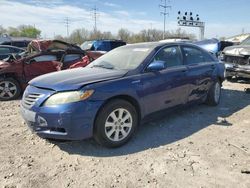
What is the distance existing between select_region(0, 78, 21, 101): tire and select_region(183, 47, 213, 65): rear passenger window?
4.75 metres

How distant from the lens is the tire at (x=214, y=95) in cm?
662

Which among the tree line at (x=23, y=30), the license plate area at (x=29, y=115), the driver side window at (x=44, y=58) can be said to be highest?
the tree line at (x=23, y=30)

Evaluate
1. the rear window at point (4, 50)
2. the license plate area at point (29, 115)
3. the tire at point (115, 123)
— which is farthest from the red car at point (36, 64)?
the tire at point (115, 123)

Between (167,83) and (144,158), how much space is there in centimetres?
155

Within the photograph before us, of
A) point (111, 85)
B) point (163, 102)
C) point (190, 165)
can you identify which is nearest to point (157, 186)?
point (190, 165)

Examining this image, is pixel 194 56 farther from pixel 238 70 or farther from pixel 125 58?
pixel 238 70

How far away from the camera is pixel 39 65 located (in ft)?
27.7

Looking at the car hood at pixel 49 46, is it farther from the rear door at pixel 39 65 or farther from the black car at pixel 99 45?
the black car at pixel 99 45

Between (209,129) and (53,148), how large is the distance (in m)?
2.71

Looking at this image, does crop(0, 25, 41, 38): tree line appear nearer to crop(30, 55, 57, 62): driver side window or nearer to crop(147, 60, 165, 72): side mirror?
crop(30, 55, 57, 62): driver side window

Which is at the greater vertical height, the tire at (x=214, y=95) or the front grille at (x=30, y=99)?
the front grille at (x=30, y=99)

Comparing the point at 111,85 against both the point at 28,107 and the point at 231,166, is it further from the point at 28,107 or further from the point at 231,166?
the point at 231,166

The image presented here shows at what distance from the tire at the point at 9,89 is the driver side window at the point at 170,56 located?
181 inches

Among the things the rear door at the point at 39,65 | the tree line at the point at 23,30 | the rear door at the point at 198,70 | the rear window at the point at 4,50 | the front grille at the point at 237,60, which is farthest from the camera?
the tree line at the point at 23,30
